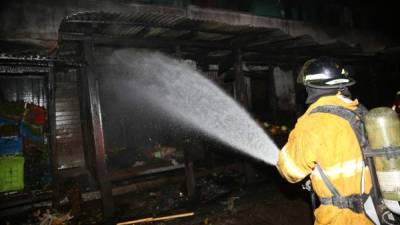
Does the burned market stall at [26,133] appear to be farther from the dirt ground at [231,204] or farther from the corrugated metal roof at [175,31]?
the dirt ground at [231,204]

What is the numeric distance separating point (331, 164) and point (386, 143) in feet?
2.10

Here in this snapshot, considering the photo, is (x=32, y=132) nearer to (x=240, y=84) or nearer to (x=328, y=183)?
(x=240, y=84)

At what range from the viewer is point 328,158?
8.93 feet

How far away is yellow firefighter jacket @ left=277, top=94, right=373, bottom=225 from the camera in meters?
2.71

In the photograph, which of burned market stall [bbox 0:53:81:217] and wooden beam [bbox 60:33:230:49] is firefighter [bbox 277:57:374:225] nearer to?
wooden beam [bbox 60:33:230:49]

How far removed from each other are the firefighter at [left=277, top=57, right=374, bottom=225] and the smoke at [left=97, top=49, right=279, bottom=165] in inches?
241

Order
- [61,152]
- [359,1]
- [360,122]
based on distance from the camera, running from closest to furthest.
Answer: [360,122] < [61,152] < [359,1]

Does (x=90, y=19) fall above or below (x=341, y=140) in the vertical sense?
above

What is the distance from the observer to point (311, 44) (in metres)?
9.60

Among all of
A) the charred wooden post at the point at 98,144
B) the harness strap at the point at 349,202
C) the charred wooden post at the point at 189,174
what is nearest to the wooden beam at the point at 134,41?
the charred wooden post at the point at 98,144

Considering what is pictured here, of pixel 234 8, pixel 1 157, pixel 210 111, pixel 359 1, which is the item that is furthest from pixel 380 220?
pixel 359 1

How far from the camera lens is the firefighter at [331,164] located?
2.71 m

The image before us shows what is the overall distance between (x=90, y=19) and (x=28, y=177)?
5.17 m

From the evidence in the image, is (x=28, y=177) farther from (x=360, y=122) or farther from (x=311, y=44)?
(x=311, y=44)
